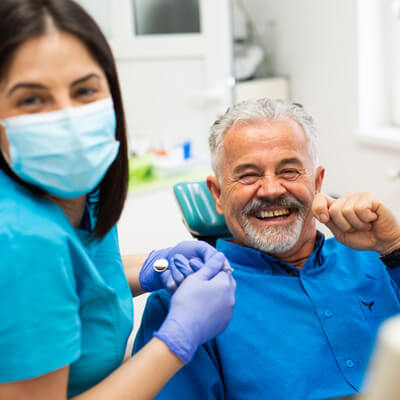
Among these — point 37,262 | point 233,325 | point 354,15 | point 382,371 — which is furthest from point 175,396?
point 354,15

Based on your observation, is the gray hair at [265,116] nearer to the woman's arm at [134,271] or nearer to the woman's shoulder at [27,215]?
the woman's arm at [134,271]

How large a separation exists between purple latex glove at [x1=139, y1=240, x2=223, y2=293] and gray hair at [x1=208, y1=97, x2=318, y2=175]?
0.39m

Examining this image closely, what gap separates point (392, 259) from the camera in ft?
4.01

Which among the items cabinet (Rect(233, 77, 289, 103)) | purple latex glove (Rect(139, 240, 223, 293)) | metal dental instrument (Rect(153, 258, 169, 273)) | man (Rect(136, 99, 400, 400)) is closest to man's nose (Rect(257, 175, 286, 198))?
man (Rect(136, 99, 400, 400))

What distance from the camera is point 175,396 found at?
1085 millimetres

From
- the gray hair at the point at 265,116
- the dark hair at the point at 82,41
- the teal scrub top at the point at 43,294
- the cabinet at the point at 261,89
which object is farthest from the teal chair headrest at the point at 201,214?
the cabinet at the point at 261,89

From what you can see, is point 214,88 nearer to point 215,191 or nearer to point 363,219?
point 215,191

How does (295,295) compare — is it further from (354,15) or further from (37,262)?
(354,15)

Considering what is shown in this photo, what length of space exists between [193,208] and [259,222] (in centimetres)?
34

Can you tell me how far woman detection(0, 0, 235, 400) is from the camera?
0.66 meters

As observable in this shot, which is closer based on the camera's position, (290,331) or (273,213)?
(290,331)

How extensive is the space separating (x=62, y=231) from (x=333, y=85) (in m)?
2.64

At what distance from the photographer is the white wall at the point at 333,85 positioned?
272 cm

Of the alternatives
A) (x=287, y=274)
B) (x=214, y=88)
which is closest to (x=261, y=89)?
(x=214, y=88)
